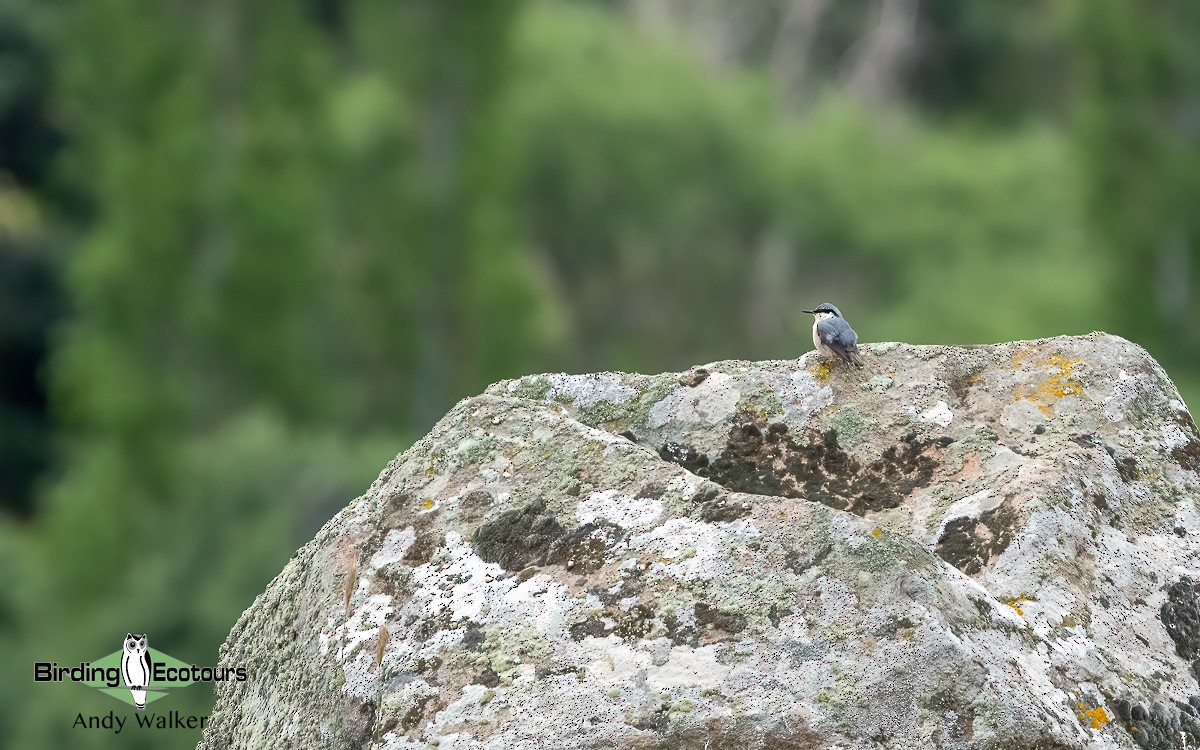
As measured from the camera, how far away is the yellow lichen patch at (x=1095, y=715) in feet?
11.7

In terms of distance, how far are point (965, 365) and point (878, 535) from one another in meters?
1.03

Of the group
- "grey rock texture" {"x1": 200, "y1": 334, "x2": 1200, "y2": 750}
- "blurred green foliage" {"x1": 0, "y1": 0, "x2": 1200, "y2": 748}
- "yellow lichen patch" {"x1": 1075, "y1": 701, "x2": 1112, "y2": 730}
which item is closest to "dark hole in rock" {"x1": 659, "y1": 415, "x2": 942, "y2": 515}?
"grey rock texture" {"x1": 200, "y1": 334, "x2": 1200, "y2": 750}

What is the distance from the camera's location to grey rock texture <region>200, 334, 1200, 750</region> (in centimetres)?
355

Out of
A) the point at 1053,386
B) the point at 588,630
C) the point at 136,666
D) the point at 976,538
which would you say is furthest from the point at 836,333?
the point at 136,666

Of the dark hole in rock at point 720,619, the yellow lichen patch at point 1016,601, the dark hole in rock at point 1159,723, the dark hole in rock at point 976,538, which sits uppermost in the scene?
the dark hole in rock at point 976,538

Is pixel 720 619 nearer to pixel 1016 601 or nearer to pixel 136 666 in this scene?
pixel 1016 601

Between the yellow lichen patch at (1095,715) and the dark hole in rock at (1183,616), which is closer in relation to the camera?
the yellow lichen patch at (1095,715)

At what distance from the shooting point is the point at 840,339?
453 cm

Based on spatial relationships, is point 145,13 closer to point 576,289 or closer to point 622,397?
point 576,289

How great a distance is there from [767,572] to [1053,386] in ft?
3.82

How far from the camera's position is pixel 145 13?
61.4 feet

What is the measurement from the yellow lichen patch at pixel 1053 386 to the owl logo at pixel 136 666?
3.38m

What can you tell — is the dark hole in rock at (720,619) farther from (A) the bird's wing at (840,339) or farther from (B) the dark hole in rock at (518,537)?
(A) the bird's wing at (840,339)

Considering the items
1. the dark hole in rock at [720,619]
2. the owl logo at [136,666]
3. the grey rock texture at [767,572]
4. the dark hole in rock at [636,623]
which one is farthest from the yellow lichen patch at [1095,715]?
the owl logo at [136,666]
